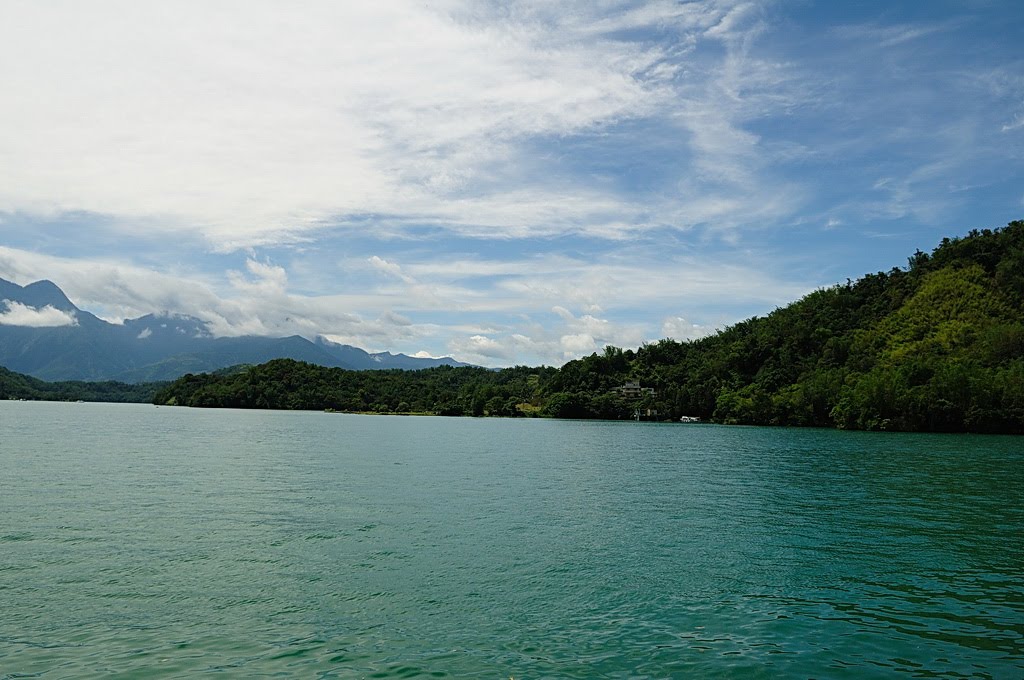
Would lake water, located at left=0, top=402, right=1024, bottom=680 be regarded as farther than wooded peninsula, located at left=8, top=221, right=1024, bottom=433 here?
No

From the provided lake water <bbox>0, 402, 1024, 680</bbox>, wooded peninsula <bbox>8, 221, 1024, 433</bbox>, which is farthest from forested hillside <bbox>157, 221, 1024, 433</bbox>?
lake water <bbox>0, 402, 1024, 680</bbox>

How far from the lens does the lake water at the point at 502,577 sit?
1466cm

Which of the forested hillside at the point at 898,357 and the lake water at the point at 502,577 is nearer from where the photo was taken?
the lake water at the point at 502,577

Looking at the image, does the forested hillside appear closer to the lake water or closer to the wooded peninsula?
the wooded peninsula

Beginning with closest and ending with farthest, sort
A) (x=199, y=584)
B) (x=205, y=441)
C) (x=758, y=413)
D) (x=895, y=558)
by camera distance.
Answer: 1. (x=199, y=584)
2. (x=895, y=558)
3. (x=205, y=441)
4. (x=758, y=413)

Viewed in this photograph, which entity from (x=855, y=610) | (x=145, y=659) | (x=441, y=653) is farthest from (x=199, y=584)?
(x=855, y=610)

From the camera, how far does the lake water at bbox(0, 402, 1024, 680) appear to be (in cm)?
1466

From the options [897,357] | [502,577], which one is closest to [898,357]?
[897,357]

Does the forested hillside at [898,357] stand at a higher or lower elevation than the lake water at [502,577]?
higher

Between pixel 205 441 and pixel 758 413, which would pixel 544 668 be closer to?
pixel 205 441

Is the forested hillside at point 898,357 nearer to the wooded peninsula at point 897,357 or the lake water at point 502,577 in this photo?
the wooded peninsula at point 897,357

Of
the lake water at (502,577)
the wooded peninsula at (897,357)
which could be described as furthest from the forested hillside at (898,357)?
the lake water at (502,577)

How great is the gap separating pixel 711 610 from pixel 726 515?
53.1 feet

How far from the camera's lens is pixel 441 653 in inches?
586
